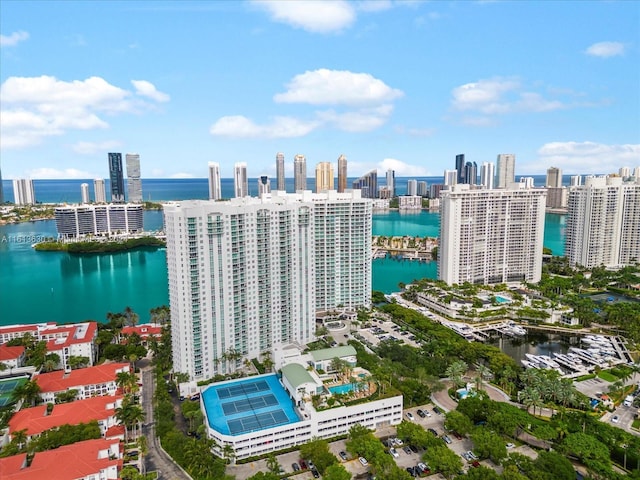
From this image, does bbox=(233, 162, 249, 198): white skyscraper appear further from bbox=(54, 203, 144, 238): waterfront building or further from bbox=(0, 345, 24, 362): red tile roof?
bbox=(0, 345, 24, 362): red tile roof

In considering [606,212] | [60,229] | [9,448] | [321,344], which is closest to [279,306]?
[321,344]

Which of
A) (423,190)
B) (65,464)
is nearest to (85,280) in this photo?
(65,464)

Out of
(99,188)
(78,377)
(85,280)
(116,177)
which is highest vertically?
(116,177)

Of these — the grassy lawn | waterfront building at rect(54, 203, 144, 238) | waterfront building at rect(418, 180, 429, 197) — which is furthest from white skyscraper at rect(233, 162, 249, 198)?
the grassy lawn

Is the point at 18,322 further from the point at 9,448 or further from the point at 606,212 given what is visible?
the point at 606,212

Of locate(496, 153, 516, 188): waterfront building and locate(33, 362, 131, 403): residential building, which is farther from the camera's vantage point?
locate(496, 153, 516, 188): waterfront building

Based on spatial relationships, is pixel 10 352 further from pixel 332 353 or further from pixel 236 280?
pixel 332 353
